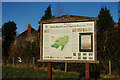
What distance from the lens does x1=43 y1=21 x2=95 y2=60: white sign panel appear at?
8.32m

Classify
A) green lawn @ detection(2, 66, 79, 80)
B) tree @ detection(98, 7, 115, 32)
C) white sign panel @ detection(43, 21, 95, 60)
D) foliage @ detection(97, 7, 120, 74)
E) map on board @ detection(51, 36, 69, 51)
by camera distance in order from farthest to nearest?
tree @ detection(98, 7, 115, 32)
foliage @ detection(97, 7, 120, 74)
green lawn @ detection(2, 66, 79, 80)
map on board @ detection(51, 36, 69, 51)
white sign panel @ detection(43, 21, 95, 60)

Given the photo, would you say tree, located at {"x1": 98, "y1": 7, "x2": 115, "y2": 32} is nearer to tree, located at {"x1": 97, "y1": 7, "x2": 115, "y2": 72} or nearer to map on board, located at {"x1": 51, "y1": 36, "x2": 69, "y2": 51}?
tree, located at {"x1": 97, "y1": 7, "x2": 115, "y2": 72}

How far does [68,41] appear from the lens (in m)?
8.59

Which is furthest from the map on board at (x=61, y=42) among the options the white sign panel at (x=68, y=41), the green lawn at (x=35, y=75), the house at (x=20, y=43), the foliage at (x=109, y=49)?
the house at (x=20, y=43)

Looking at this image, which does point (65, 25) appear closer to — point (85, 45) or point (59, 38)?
point (59, 38)

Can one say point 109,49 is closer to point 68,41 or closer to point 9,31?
point 68,41

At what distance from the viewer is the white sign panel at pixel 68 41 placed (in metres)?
8.32

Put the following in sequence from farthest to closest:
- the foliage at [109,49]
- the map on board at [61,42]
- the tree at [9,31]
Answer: the tree at [9,31]
the foliage at [109,49]
the map on board at [61,42]

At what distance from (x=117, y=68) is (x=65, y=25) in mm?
6311

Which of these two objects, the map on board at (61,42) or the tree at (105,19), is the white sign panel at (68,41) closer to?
the map on board at (61,42)

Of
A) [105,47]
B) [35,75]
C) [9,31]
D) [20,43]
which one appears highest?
[9,31]

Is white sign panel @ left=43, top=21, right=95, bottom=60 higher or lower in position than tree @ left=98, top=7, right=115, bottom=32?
lower

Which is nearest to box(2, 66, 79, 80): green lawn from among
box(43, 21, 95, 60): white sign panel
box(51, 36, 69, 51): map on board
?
box(43, 21, 95, 60): white sign panel

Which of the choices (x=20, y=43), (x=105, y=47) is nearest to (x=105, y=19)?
(x=105, y=47)
